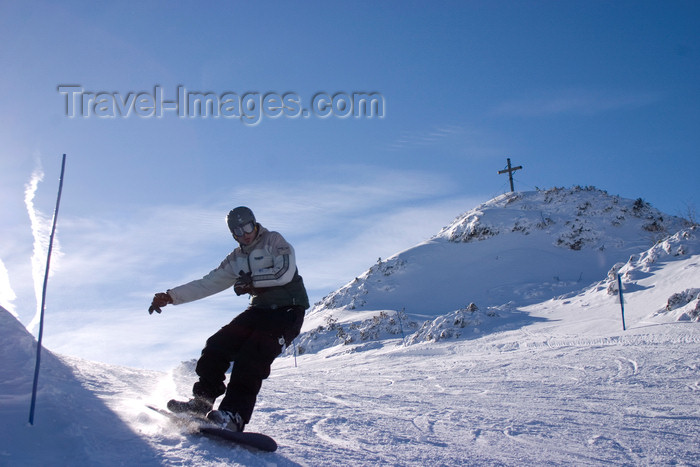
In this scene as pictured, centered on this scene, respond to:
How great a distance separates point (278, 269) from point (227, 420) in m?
1.09

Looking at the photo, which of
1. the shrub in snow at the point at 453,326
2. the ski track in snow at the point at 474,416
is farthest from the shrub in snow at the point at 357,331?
the ski track in snow at the point at 474,416

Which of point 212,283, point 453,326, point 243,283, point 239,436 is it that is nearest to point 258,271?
point 243,283

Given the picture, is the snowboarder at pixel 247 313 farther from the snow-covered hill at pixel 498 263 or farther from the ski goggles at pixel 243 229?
the snow-covered hill at pixel 498 263

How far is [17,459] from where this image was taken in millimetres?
2232

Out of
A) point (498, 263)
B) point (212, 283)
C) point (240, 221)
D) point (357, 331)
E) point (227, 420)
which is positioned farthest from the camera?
point (498, 263)

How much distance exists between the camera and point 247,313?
12.1 ft

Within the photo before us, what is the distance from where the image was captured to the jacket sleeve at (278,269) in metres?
3.67

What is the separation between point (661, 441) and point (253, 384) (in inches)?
109

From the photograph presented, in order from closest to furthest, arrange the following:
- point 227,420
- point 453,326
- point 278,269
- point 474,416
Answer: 1. point 227,420
2. point 278,269
3. point 474,416
4. point 453,326

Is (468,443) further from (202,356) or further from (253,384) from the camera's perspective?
(202,356)

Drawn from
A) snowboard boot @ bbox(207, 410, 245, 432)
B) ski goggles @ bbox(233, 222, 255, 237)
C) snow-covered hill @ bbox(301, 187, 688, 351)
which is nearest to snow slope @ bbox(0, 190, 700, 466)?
snowboard boot @ bbox(207, 410, 245, 432)

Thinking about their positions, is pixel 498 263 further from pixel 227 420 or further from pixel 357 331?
pixel 227 420

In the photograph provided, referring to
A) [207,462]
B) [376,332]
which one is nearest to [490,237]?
[376,332]

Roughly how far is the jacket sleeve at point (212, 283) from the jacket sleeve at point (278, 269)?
0.37m
